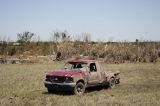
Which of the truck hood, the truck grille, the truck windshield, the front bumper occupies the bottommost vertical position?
the front bumper

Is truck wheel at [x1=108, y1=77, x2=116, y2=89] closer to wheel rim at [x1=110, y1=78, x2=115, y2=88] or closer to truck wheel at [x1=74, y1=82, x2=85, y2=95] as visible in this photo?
wheel rim at [x1=110, y1=78, x2=115, y2=88]

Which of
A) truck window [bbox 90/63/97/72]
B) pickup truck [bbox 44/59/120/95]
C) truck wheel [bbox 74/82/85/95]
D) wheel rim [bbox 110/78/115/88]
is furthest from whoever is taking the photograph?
wheel rim [bbox 110/78/115/88]

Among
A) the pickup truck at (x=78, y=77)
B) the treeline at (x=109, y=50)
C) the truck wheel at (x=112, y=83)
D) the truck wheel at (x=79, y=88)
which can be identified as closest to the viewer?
the pickup truck at (x=78, y=77)

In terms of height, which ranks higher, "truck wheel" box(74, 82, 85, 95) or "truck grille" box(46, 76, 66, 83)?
"truck grille" box(46, 76, 66, 83)

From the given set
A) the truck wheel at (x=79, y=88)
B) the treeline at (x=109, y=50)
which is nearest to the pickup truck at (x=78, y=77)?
the truck wheel at (x=79, y=88)

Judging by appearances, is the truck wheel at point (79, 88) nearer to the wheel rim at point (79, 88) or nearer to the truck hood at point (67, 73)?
the wheel rim at point (79, 88)

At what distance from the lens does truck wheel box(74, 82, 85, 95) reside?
15977mm

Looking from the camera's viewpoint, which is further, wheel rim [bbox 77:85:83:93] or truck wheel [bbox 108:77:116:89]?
truck wheel [bbox 108:77:116:89]

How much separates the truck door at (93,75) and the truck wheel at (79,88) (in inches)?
27.8

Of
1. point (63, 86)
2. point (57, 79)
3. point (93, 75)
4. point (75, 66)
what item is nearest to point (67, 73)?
point (57, 79)

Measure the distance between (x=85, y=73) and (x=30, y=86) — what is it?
4.32 m

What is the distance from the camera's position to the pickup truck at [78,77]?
1570 centimetres

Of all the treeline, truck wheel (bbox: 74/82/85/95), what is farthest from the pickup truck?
the treeline

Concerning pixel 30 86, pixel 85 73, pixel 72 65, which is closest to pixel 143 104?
pixel 85 73
